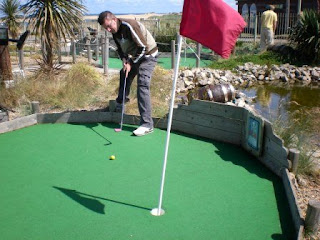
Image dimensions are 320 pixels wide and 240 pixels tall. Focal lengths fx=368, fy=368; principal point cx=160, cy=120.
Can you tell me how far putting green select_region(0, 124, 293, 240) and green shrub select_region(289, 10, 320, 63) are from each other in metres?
10.1

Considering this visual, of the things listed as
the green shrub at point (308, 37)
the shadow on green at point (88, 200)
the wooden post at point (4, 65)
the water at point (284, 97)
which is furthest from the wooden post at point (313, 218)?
the green shrub at point (308, 37)

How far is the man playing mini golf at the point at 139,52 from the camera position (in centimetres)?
514

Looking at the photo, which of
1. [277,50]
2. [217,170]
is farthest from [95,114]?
[277,50]

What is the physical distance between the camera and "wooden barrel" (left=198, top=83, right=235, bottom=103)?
7.49 meters

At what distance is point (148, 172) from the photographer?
4195 millimetres

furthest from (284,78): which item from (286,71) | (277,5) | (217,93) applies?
(277,5)

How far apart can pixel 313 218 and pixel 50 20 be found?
311 inches

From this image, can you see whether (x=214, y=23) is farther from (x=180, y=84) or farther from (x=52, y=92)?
(x=180, y=84)

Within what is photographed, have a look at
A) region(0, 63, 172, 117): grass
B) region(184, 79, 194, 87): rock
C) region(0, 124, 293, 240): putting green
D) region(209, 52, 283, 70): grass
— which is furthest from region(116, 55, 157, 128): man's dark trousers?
region(209, 52, 283, 70): grass

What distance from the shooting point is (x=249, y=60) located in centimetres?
1394

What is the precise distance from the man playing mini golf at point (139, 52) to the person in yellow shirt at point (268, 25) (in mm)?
10047

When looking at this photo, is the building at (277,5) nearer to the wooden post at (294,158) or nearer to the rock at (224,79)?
the rock at (224,79)

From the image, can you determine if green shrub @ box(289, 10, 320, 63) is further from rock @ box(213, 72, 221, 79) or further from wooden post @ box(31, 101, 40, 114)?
wooden post @ box(31, 101, 40, 114)

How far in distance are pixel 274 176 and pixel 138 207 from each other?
1604 mm
